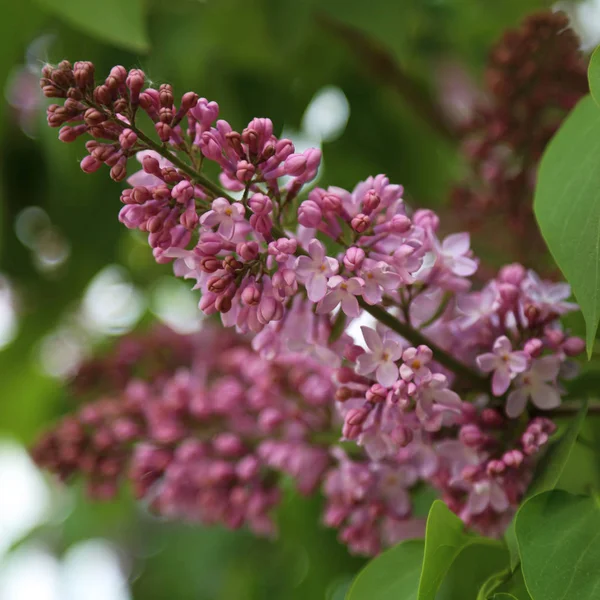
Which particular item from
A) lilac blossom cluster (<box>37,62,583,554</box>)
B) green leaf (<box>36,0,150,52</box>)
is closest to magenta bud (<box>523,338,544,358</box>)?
lilac blossom cluster (<box>37,62,583,554</box>)

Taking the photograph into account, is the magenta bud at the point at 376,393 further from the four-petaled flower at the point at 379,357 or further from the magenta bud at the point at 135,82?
the magenta bud at the point at 135,82

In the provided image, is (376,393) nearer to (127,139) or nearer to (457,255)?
(457,255)

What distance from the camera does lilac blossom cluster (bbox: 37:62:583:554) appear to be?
0.66 m

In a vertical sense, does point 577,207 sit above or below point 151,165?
above

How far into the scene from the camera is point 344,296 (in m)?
0.68

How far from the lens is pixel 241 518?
1.05m

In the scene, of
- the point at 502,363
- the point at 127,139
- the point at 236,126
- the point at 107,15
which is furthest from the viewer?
the point at 236,126

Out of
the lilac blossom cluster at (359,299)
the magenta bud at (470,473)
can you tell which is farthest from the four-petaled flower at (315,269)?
the magenta bud at (470,473)

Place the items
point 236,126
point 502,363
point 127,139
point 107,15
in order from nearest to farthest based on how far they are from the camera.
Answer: point 127,139 < point 502,363 < point 107,15 < point 236,126

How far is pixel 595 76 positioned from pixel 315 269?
255mm

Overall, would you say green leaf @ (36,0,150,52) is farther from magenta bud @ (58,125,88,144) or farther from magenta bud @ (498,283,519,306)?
magenta bud @ (498,283,519,306)

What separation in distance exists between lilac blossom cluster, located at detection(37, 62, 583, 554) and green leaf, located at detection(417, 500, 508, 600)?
61 mm

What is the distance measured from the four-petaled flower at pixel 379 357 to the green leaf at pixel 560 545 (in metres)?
0.15

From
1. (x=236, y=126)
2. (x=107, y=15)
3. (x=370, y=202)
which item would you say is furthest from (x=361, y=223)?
(x=236, y=126)
